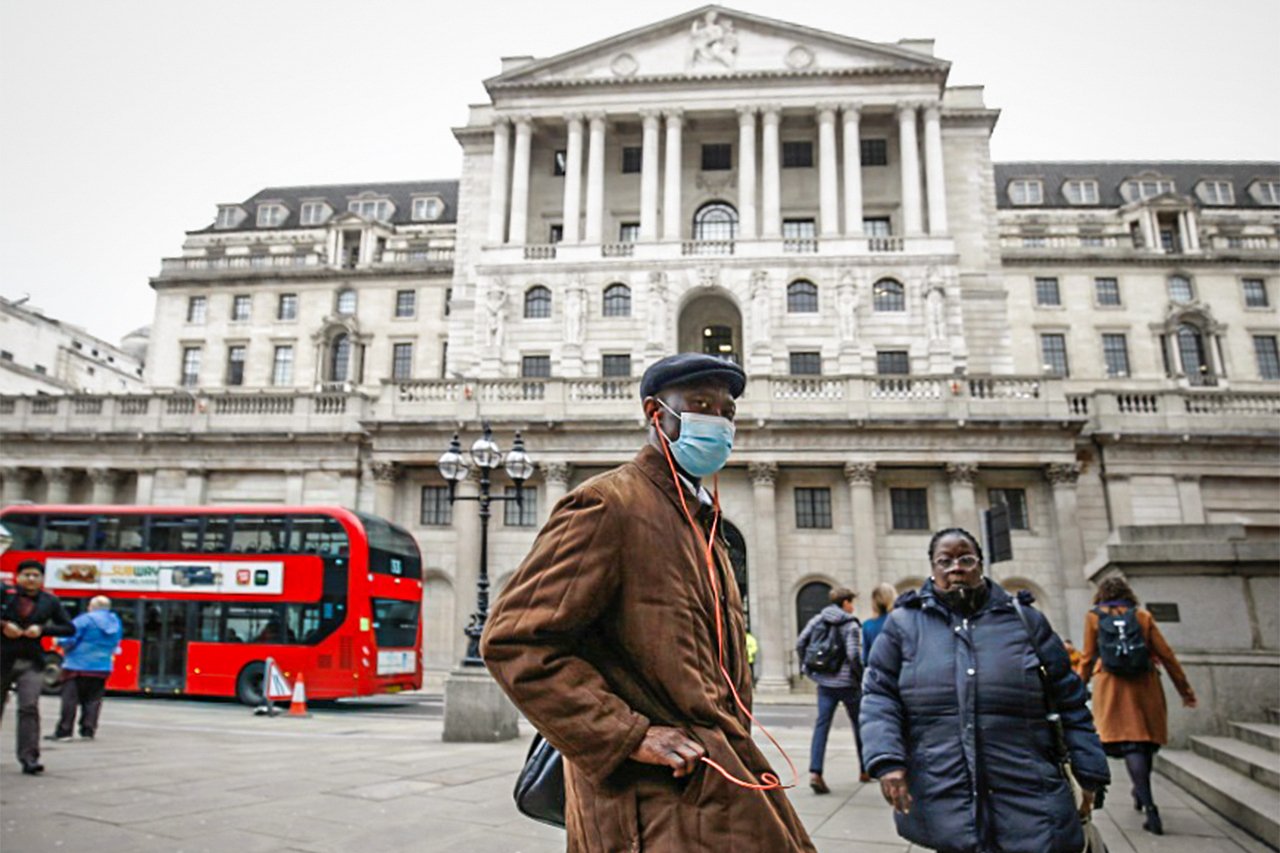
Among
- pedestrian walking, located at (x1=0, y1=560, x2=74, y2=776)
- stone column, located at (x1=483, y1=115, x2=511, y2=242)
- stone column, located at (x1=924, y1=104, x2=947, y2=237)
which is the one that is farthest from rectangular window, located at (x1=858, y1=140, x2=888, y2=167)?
pedestrian walking, located at (x1=0, y1=560, x2=74, y2=776)

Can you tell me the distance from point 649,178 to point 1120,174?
38.8 metres

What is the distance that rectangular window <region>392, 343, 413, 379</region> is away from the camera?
46000 mm

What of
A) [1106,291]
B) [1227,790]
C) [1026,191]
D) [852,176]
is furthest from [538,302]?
[1026,191]

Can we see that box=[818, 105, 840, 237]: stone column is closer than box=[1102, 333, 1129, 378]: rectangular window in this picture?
Yes

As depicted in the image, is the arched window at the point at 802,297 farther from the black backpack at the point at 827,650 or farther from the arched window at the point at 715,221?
the black backpack at the point at 827,650

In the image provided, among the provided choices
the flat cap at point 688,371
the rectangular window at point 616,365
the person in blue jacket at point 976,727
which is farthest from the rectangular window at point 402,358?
the flat cap at point 688,371

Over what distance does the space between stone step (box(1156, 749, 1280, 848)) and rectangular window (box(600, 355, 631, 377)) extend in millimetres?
24866

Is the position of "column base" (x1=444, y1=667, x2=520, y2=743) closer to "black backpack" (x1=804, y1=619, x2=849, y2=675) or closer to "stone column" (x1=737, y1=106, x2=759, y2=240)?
"black backpack" (x1=804, y1=619, x2=849, y2=675)

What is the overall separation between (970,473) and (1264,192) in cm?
4319

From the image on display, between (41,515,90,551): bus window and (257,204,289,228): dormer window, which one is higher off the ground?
(257,204,289,228): dormer window

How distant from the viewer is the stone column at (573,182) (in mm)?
34844

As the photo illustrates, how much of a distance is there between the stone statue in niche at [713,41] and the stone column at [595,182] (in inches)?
192

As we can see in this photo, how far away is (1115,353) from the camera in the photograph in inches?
1738

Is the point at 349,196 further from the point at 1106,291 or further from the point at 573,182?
the point at 1106,291
